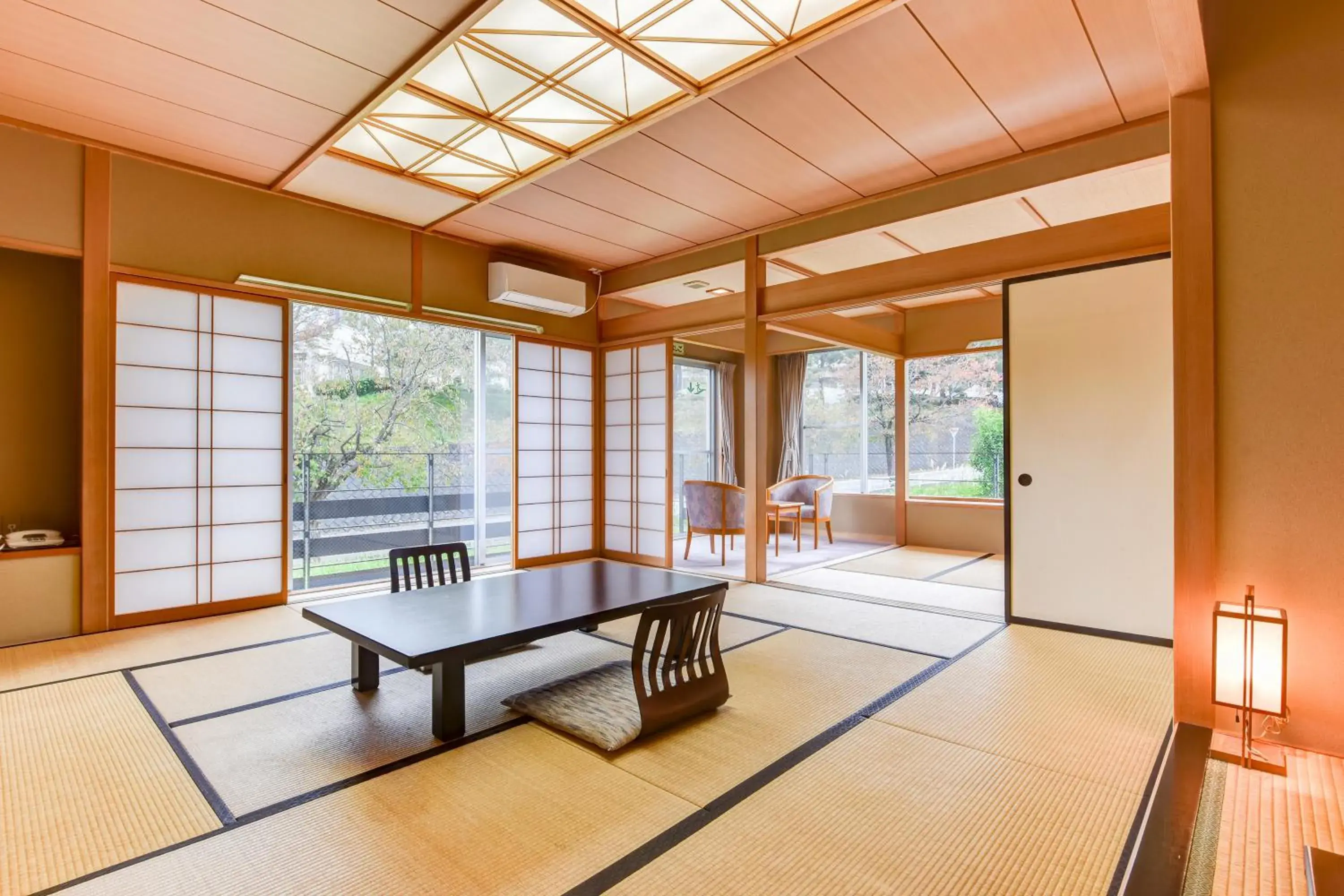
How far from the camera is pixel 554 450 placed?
5.88 meters

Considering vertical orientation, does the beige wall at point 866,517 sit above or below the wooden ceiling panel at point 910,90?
below

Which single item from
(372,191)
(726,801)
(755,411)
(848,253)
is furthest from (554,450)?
(726,801)

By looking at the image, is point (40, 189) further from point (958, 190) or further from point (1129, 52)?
point (1129, 52)

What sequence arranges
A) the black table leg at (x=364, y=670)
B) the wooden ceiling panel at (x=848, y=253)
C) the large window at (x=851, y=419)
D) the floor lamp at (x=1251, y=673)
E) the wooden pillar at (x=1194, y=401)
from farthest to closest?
1. the large window at (x=851, y=419)
2. the wooden ceiling panel at (x=848, y=253)
3. the black table leg at (x=364, y=670)
4. the wooden pillar at (x=1194, y=401)
5. the floor lamp at (x=1251, y=673)

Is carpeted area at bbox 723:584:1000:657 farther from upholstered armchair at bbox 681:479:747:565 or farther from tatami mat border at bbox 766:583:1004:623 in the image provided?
upholstered armchair at bbox 681:479:747:565

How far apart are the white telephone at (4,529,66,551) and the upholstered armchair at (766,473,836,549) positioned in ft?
18.1

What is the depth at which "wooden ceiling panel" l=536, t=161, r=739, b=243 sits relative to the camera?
12.8 feet

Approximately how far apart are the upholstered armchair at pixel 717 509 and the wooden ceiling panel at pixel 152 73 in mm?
3935

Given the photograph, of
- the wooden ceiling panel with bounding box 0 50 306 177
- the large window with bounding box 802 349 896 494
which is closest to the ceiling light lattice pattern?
the wooden ceiling panel with bounding box 0 50 306 177

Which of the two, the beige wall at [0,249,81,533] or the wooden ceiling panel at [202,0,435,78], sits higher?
the wooden ceiling panel at [202,0,435,78]

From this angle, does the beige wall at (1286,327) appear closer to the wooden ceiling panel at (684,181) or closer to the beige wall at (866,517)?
the wooden ceiling panel at (684,181)

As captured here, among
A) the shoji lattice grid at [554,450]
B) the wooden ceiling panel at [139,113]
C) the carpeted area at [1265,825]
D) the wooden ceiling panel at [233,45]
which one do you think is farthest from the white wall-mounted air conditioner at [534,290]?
the carpeted area at [1265,825]

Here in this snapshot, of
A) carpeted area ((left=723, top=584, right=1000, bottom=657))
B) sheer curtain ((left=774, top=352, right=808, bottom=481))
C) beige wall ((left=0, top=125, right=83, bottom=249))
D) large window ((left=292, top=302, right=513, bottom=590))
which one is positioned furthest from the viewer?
sheer curtain ((left=774, top=352, right=808, bottom=481))

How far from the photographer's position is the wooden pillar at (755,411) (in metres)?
4.93
